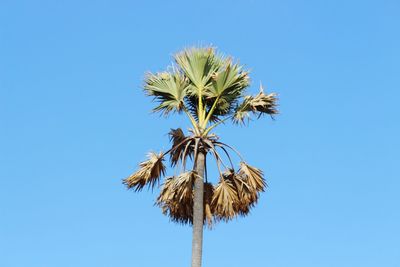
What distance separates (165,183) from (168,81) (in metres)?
2.32

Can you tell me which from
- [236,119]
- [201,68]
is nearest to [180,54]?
[201,68]

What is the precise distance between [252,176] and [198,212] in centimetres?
180

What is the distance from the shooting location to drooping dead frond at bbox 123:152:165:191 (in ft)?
68.1

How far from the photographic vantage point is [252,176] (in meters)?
20.8

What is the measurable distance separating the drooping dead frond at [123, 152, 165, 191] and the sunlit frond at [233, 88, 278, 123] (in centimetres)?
208

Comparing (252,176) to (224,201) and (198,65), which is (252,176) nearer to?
(224,201)

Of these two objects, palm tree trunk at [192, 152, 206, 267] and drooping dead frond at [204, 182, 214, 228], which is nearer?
palm tree trunk at [192, 152, 206, 267]

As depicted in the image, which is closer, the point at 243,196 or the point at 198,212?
the point at 198,212

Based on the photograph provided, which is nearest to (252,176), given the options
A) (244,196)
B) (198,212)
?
(244,196)

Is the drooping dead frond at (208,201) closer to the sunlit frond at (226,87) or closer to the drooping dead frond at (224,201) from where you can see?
the drooping dead frond at (224,201)

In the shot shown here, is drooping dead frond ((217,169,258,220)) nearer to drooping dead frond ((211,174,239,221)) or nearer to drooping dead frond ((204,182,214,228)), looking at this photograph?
drooping dead frond ((211,174,239,221))

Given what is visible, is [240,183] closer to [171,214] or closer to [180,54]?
[171,214]

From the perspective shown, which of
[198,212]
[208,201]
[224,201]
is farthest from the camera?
[208,201]

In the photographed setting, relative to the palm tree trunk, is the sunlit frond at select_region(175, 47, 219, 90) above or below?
above
